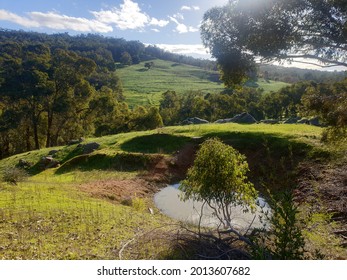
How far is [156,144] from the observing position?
32094 millimetres

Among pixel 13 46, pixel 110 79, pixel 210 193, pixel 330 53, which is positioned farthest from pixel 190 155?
pixel 13 46

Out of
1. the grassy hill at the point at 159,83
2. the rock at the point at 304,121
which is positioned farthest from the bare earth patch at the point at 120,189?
the grassy hill at the point at 159,83

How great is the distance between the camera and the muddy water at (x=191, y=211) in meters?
16.4

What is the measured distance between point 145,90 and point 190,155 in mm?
117343

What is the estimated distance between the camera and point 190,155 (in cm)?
2927

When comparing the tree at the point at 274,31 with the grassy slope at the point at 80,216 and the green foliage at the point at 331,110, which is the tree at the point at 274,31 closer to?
the green foliage at the point at 331,110

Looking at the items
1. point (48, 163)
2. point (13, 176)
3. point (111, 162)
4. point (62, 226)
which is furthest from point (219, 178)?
point (48, 163)

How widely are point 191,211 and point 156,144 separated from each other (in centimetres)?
1352

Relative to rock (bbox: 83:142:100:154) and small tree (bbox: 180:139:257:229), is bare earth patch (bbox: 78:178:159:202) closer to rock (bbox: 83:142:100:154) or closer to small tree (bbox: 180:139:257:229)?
rock (bbox: 83:142:100:154)

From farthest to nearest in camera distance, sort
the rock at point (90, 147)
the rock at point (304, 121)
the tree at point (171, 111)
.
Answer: the tree at point (171, 111) → the rock at point (304, 121) → the rock at point (90, 147)

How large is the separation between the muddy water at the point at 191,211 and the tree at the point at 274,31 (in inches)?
301

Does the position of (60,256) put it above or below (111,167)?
above

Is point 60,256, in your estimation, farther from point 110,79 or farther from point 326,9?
point 110,79

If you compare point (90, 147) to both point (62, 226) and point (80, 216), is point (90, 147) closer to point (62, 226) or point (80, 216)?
point (80, 216)
